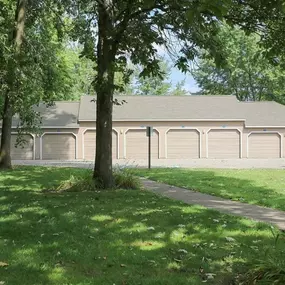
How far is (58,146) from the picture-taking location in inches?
1320

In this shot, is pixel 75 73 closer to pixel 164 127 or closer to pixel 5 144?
pixel 164 127

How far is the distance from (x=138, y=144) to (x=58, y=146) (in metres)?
6.25

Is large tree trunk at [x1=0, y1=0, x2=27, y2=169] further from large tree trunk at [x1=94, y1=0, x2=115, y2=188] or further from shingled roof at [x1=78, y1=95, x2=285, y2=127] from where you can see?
shingled roof at [x1=78, y1=95, x2=285, y2=127]

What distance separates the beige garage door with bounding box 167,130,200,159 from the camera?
3431 cm

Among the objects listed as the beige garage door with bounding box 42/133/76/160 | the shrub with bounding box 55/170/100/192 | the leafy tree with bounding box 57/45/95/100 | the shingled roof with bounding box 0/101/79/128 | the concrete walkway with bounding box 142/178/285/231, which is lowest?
the concrete walkway with bounding box 142/178/285/231

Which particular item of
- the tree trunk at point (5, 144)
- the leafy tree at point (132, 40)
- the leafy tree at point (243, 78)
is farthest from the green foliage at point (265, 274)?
the leafy tree at point (243, 78)

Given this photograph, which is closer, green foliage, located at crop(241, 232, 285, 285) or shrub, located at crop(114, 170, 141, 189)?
green foliage, located at crop(241, 232, 285, 285)

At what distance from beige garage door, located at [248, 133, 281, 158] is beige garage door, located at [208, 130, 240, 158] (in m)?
1.14

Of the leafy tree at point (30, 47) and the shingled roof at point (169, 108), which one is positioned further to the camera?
the shingled roof at point (169, 108)

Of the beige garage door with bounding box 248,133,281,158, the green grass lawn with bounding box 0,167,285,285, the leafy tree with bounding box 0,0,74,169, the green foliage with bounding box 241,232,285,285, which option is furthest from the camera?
the beige garage door with bounding box 248,133,281,158

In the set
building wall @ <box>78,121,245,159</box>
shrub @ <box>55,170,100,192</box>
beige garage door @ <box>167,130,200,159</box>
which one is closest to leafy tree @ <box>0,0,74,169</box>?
shrub @ <box>55,170,100,192</box>

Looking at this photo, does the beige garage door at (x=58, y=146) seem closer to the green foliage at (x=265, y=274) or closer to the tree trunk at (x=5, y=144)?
the tree trunk at (x=5, y=144)

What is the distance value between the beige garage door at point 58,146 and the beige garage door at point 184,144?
7.60 meters

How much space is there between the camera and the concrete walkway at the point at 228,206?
7.94m
